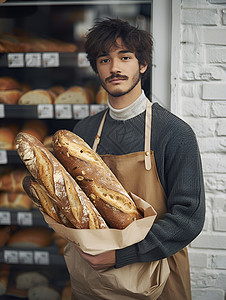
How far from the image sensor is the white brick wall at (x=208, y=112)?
1035 millimetres

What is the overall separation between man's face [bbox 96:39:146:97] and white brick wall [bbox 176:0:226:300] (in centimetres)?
24

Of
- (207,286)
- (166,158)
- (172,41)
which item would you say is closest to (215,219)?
(207,286)

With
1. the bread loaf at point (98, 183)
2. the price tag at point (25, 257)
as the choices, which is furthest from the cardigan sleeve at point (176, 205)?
the price tag at point (25, 257)

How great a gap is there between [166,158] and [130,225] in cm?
26

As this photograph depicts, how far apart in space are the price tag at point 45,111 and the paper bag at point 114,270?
25.6 inches

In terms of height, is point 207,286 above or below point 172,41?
below

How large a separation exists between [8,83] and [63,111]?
34 centimetres

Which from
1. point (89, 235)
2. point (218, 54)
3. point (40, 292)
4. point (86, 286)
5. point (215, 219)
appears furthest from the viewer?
point (40, 292)

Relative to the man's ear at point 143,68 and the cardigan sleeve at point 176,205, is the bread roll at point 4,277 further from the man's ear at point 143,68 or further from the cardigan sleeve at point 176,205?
the man's ear at point 143,68

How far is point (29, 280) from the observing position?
142cm

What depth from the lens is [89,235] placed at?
29.3 inches

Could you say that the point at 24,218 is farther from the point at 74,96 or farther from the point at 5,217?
the point at 74,96

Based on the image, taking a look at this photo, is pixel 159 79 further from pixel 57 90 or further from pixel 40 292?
pixel 40 292

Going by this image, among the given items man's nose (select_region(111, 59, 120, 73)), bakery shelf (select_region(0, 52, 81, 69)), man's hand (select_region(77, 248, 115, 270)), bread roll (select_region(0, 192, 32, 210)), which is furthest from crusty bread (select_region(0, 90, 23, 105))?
man's hand (select_region(77, 248, 115, 270))
